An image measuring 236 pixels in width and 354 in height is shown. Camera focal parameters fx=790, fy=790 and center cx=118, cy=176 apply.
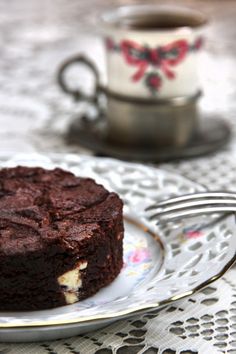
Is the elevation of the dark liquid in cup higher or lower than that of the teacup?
higher

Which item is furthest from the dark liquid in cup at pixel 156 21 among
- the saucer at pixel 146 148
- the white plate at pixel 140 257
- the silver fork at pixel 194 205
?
the silver fork at pixel 194 205

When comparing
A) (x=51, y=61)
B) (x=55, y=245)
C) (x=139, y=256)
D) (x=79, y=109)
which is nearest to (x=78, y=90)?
(x=79, y=109)

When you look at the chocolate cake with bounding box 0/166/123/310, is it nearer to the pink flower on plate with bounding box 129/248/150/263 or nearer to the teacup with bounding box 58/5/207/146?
the pink flower on plate with bounding box 129/248/150/263

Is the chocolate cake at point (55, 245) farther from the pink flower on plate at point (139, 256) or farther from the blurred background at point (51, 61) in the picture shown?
the blurred background at point (51, 61)

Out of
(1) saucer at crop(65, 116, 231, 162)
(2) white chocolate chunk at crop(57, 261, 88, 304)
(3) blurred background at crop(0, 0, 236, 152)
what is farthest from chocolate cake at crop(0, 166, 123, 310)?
(3) blurred background at crop(0, 0, 236, 152)

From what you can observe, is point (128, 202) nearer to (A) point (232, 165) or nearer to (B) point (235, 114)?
(A) point (232, 165)

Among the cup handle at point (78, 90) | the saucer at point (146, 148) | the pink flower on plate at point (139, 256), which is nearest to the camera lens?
the pink flower on plate at point (139, 256)
